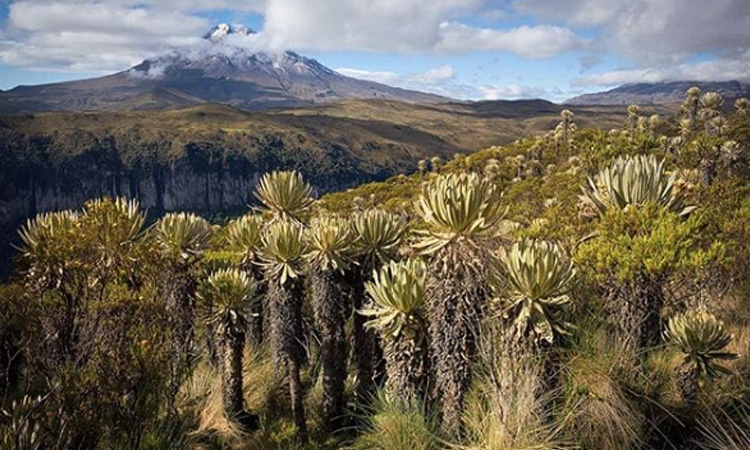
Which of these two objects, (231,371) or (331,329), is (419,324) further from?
(231,371)

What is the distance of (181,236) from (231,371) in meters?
2.60

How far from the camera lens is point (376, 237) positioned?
8797 millimetres

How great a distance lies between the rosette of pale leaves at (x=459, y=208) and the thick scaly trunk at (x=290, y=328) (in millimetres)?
3832

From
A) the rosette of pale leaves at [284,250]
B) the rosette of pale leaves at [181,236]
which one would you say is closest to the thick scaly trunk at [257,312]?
the rosette of pale leaves at [181,236]

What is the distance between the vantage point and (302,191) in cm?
1063

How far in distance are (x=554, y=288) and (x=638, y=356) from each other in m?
1.34

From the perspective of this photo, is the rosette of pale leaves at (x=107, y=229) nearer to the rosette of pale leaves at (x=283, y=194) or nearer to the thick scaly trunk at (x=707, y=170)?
the rosette of pale leaves at (x=283, y=194)

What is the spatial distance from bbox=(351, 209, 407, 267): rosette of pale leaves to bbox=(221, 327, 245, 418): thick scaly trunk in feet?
8.80

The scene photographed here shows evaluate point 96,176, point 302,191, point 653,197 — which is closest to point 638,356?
point 653,197

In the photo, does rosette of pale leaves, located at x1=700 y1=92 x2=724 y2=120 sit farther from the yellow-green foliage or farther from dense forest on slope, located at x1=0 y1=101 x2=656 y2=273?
dense forest on slope, located at x1=0 y1=101 x2=656 y2=273

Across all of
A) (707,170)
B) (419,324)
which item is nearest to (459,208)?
(419,324)

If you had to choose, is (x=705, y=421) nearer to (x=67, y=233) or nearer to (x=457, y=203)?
(x=457, y=203)

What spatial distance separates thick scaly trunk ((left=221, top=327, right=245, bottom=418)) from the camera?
955 cm

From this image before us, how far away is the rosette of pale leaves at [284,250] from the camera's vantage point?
9094 millimetres
